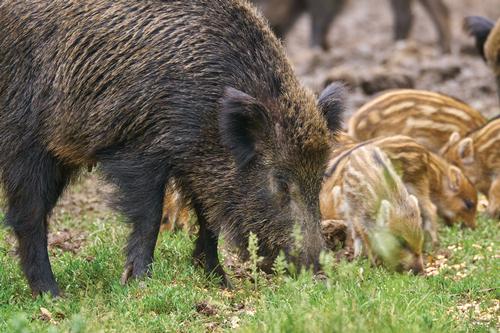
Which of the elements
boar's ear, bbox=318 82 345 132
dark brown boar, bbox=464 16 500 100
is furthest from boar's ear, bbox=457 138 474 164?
boar's ear, bbox=318 82 345 132

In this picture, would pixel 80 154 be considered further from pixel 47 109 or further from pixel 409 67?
pixel 409 67

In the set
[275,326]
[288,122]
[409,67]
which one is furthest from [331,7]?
[275,326]

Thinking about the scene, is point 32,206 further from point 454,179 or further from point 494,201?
point 494,201

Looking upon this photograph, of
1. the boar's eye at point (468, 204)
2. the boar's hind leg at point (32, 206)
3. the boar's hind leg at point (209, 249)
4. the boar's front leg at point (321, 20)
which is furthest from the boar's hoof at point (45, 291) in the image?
the boar's front leg at point (321, 20)

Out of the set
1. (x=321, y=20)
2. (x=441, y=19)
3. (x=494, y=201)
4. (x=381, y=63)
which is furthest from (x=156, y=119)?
(x=321, y=20)

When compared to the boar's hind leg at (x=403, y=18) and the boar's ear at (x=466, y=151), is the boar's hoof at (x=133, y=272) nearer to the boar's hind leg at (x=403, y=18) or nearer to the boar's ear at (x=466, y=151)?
the boar's ear at (x=466, y=151)

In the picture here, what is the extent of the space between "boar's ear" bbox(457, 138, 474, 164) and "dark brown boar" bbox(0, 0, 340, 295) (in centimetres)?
303

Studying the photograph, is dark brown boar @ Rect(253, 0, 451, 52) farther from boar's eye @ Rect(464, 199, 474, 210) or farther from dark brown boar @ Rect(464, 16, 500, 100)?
boar's eye @ Rect(464, 199, 474, 210)

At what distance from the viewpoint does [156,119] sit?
6.17 metres

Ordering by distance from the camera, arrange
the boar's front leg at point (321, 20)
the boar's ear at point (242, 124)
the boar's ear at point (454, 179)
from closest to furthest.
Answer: the boar's ear at point (242, 124), the boar's ear at point (454, 179), the boar's front leg at point (321, 20)

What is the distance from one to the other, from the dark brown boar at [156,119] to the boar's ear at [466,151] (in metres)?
3.03

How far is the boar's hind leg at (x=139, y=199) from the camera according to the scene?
619cm

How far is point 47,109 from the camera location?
6305 mm

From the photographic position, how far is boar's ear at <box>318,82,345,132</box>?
21.2ft
